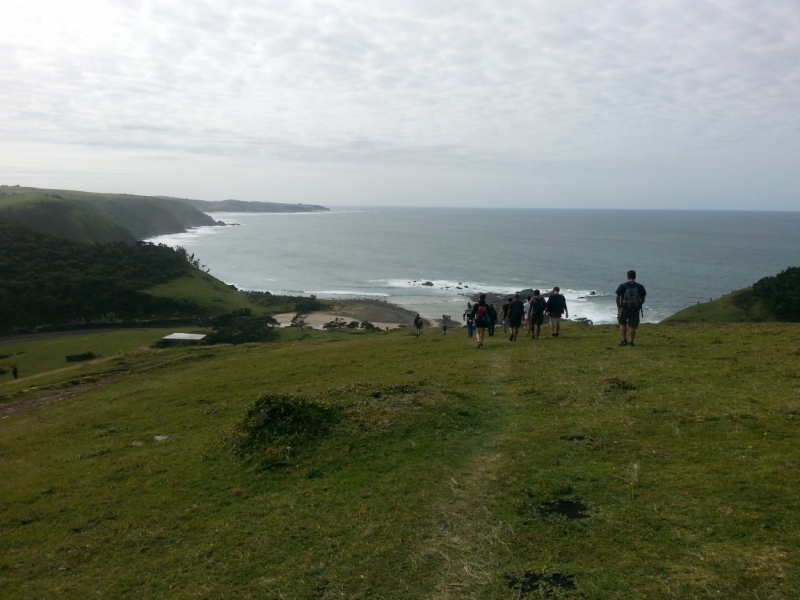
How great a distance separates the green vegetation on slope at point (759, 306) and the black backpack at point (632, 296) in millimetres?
24036

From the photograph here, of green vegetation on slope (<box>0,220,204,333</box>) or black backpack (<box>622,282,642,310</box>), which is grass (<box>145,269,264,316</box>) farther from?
black backpack (<box>622,282,642,310</box>)

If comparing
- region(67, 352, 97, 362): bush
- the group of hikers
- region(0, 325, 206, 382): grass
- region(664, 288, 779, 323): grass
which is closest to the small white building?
region(0, 325, 206, 382): grass

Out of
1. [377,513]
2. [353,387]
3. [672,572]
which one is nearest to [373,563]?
[377,513]

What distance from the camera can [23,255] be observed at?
81.9m

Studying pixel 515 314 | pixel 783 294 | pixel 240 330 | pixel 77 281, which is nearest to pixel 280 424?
pixel 515 314

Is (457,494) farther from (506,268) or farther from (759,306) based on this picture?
(506,268)

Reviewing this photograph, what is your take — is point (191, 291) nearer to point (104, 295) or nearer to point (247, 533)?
point (104, 295)

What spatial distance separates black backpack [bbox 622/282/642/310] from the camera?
19.0 m

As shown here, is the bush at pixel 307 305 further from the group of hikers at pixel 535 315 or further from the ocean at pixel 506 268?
the group of hikers at pixel 535 315

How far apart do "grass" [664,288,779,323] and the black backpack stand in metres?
23.5

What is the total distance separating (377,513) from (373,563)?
1.48 meters

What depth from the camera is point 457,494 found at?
952 cm

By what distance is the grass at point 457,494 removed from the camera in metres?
7.16

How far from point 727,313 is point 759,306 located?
219 centimetres
